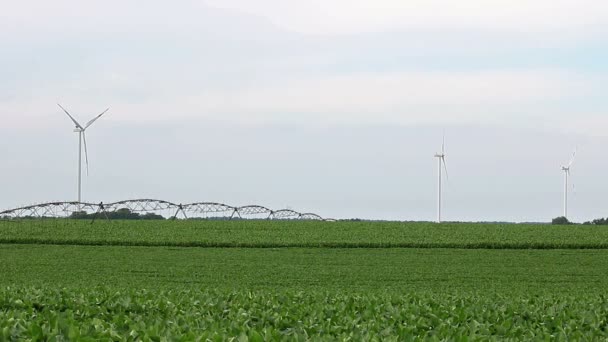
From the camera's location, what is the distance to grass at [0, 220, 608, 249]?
157 feet

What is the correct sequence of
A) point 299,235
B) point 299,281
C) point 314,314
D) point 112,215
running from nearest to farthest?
point 314,314 < point 299,281 < point 299,235 < point 112,215

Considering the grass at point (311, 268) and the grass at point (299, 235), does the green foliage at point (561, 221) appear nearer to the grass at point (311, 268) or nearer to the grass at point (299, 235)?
the grass at point (299, 235)

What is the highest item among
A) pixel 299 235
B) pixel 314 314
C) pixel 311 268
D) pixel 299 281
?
pixel 314 314

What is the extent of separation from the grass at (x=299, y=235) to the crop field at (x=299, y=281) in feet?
0.38

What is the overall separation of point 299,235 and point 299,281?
71.7ft

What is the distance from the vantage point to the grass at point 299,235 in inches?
1885

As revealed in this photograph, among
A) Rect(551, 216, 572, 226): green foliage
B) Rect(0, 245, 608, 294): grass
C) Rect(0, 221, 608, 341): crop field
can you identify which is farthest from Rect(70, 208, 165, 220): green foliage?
Rect(551, 216, 572, 226): green foliage

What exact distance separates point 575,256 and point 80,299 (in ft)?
110

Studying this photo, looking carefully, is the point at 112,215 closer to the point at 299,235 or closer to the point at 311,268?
the point at 299,235

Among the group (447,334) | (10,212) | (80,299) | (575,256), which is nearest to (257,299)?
(80,299)

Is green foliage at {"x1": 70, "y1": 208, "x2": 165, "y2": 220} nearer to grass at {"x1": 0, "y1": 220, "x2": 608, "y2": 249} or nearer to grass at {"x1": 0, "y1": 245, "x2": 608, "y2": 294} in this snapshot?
grass at {"x1": 0, "y1": 220, "x2": 608, "y2": 249}

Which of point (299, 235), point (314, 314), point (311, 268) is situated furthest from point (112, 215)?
point (314, 314)

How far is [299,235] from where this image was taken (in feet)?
172

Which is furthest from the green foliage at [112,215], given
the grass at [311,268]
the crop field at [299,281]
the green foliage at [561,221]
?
the green foliage at [561,221]
